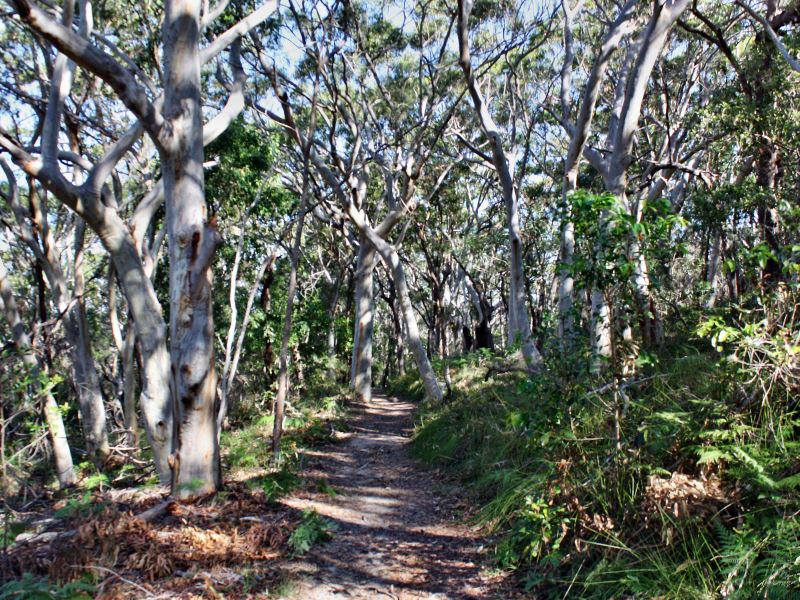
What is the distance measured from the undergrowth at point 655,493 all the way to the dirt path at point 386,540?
41cm

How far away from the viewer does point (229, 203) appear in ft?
38.5

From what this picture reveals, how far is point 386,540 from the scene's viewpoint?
5184mm

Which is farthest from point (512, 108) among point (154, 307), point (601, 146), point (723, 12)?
point (154, 307)

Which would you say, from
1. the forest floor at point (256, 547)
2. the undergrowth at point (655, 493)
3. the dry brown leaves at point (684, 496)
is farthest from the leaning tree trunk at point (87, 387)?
the dry brown leaves at point (684, 496)

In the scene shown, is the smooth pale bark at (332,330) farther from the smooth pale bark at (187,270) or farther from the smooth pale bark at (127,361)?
the smooth pale bark at (187,270)

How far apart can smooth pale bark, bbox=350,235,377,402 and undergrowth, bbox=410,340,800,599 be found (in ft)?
40.0

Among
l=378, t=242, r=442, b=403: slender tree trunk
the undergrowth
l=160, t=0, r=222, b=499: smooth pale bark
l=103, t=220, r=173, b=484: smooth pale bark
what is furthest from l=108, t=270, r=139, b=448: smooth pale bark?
the undergrowth

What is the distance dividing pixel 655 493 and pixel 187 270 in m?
4.18

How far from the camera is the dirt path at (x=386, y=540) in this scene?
4.13 meters

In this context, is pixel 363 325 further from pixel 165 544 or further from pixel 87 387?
pixel 165 544

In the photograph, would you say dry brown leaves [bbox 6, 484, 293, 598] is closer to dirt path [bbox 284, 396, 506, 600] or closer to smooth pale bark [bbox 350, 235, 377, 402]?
dirt path [bbox 284, 396, 506, 600]

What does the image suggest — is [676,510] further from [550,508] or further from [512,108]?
[512,108]

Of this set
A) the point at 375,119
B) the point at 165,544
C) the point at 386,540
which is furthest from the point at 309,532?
the point at 375,119

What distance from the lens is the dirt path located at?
413 cm
